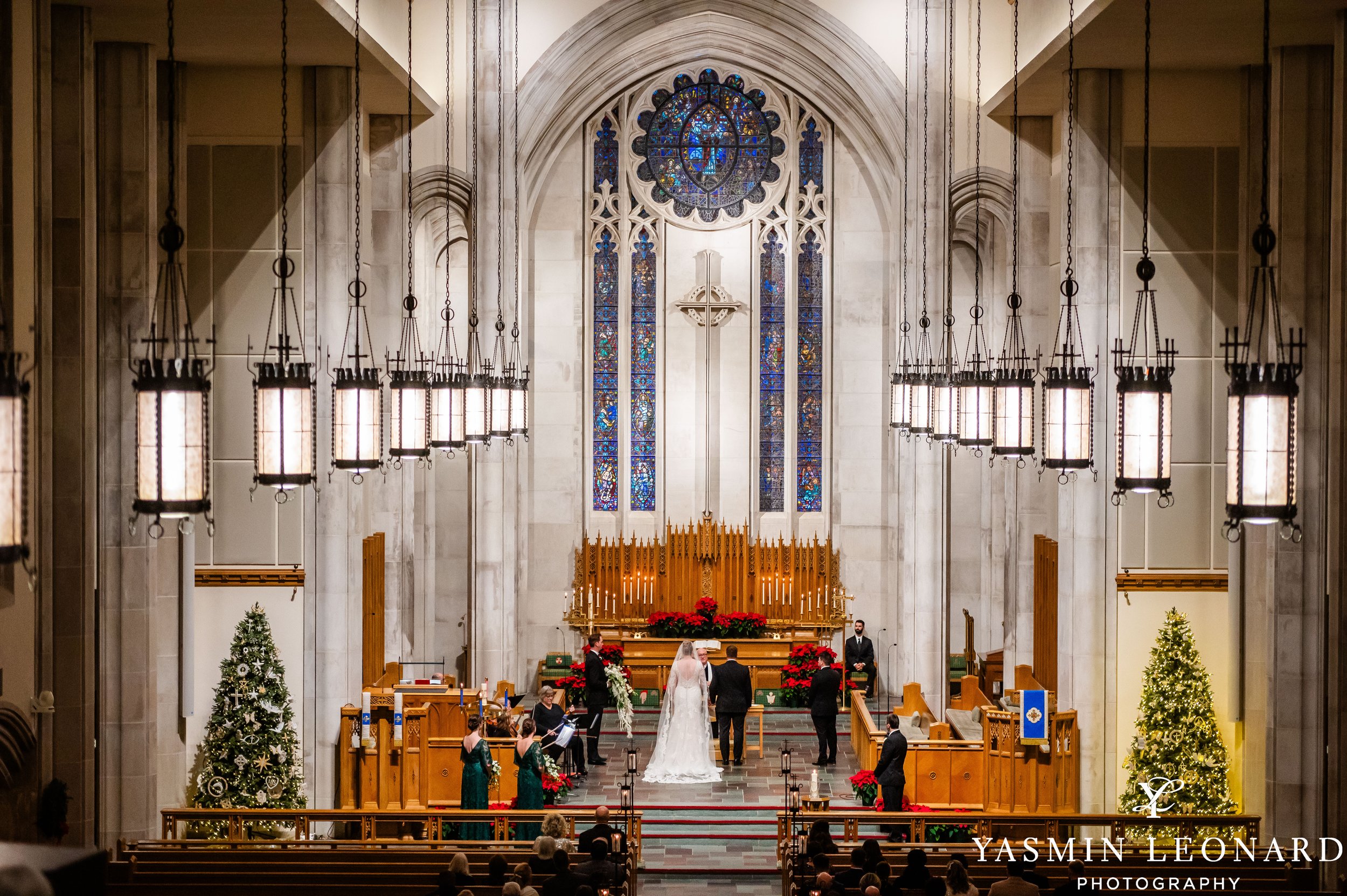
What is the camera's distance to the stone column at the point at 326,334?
13.8m

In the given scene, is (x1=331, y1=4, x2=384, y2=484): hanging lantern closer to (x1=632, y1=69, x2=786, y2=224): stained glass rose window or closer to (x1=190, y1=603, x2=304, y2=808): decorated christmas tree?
(x1=190, y1=603, x2=304, y2=808): decorated christmas tree

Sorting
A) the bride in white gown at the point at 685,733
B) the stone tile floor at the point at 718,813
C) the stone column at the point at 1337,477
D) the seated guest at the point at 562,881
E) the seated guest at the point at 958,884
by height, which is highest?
the stone column at the point at 1337,477

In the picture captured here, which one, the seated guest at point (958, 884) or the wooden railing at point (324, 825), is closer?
the seated guest at point (958, 884)

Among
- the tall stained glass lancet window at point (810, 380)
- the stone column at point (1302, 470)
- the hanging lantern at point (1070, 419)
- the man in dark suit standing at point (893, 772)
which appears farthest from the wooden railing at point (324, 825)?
the tall stained glass lancet window at point (810, 380)

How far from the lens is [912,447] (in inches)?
792

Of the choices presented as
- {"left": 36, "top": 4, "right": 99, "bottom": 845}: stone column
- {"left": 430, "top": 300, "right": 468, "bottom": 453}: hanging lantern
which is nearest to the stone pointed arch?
{"left": 430, "top": 300, "right": 468, "bottom": 453}: hanging lantern

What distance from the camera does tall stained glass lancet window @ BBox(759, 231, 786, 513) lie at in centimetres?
2378

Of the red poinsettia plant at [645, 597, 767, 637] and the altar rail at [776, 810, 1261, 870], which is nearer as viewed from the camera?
the altar rail at [776, 810, 1261, 870]

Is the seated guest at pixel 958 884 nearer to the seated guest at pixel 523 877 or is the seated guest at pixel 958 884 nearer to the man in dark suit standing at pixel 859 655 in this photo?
the seated guest at pixel 523 877

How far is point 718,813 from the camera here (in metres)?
15.5

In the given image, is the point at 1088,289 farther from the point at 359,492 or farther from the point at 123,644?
the point at 123,644

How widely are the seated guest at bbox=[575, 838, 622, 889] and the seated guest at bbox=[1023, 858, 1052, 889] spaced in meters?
2.80

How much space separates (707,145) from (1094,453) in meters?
11.7

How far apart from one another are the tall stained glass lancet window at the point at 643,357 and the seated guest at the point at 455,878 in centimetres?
1459
